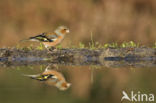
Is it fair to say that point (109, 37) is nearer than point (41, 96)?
No

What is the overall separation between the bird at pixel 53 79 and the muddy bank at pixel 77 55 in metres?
1.74

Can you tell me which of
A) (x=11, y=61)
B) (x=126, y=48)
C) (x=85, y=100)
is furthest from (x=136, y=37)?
(x=85, y=100)

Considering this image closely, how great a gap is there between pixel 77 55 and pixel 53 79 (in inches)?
98.1

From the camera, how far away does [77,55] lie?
10117 mm

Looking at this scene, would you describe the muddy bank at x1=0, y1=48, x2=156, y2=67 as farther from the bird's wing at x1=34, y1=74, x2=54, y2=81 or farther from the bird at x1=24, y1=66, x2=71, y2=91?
the bird's wing at x1=34, y1=74, x2=54, y2=81

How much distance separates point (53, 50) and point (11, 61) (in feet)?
2.91

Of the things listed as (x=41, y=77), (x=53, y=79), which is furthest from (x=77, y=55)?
(x=53, y=79)

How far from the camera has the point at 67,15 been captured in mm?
16906

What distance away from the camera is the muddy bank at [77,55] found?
10.0m

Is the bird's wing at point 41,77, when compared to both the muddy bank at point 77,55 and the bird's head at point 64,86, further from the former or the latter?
the muddy bank at point 77,55

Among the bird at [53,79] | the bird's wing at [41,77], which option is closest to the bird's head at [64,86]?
A: the bird at [53,79]

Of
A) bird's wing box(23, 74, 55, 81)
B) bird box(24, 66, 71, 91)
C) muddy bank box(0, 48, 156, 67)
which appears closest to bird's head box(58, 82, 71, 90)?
bird box(24, 66, 71, 91)

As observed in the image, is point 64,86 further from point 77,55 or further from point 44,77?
point 77,55

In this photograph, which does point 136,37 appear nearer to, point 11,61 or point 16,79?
point 11,61
